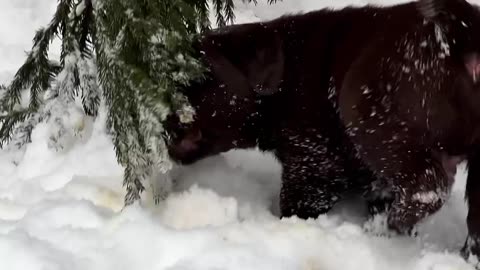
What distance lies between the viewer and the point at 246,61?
2.42 metres

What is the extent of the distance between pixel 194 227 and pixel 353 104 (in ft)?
1.93

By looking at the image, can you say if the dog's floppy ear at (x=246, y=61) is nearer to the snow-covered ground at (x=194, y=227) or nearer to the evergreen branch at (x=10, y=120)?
the snow-covered ground at (x=194, y=227)

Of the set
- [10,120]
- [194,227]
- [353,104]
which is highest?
[10,120]

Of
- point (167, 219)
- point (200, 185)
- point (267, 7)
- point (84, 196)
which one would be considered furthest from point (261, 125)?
point (267, 7)

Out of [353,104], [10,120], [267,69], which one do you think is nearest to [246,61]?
[267,69]

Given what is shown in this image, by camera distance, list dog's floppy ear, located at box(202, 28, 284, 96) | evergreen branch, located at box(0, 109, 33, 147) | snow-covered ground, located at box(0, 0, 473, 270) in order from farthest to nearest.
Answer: evergreen branch, located at box(0, 109, 33, 147) → dog's floppy ear, located at box(202, 28, 284, 96) → snow-covered ground, located at box(0, 0, 473, 270)

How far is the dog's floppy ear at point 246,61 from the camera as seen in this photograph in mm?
2424

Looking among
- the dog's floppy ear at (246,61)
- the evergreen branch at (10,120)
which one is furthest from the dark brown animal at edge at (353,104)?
the evergreen branch at (10,120)

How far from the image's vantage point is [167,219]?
232 centimetres

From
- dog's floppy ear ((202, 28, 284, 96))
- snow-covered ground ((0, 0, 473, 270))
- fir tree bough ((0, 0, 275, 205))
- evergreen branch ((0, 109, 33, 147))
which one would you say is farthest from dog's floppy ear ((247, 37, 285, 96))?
evergreen branch ((0, 109, 33, 147))

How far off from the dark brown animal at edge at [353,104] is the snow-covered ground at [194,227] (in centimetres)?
11

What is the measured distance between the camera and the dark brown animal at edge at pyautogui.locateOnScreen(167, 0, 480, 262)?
2104 mm

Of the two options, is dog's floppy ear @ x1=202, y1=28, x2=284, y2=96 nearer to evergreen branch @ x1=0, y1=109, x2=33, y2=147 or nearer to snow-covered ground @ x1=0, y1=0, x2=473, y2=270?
snow-covered ground @ x1=0, y1=0, x2=473, y2=270

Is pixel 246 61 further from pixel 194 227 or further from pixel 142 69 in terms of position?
pixel 194 227
